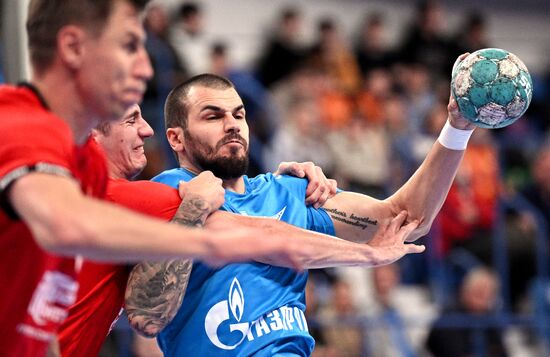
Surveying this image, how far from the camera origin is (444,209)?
1204 cm

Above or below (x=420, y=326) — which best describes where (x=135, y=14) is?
above

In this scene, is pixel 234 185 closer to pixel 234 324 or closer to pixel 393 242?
pixel 234 324

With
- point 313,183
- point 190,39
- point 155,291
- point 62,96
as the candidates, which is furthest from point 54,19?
point 190,39

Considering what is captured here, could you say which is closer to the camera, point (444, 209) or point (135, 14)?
point (135, 14)

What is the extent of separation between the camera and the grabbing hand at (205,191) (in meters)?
4.67

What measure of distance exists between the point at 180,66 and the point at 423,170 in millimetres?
7180

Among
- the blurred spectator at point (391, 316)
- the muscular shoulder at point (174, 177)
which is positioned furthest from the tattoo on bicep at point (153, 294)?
Result: the blurred spectator at point (391, 316)

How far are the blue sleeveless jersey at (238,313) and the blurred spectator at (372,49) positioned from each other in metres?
9.92

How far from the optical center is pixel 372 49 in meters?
15.1

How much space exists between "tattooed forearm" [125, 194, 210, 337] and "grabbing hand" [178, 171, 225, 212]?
0.06 feet

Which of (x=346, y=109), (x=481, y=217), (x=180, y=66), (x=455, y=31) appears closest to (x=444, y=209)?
(x=481, y=217)

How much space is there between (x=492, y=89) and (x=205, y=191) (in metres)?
1.68

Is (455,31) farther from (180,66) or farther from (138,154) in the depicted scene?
(138,154)

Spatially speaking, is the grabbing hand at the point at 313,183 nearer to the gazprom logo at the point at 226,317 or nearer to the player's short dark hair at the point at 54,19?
the gazprom logo at the point at 226,317
